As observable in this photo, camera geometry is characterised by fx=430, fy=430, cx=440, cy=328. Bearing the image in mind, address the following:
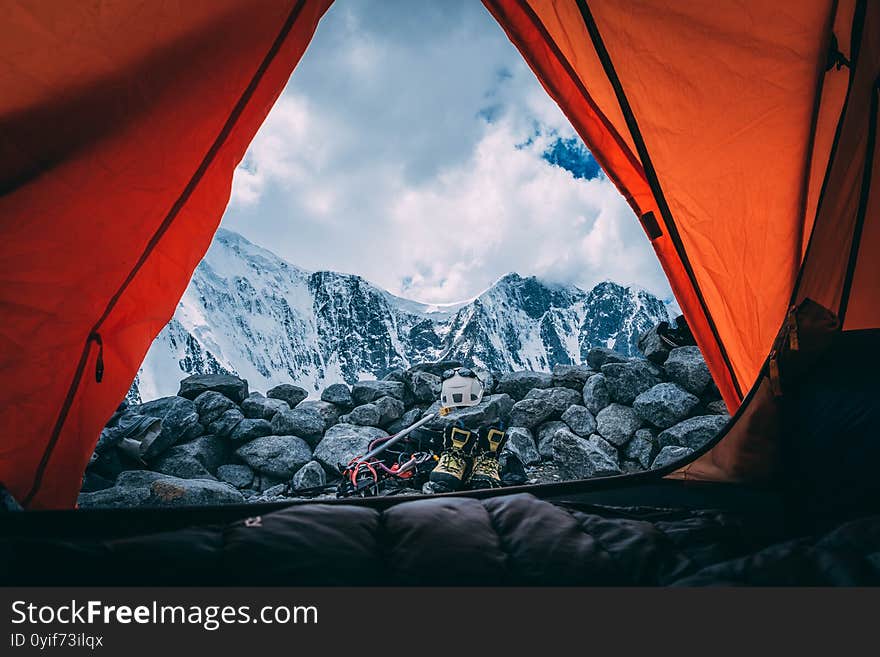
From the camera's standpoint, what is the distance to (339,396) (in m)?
6.05

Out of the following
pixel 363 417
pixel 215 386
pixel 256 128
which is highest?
pixel 215 386

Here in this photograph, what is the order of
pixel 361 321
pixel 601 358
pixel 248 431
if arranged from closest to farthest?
pixel 248 431
pixel 601 358
pixel 361 321

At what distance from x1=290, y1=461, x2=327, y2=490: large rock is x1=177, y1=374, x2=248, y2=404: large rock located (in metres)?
1.65

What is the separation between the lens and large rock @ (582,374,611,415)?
5301 millimetres

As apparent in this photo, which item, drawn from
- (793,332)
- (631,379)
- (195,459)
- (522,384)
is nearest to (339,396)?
(195,459)

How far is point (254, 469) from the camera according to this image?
4.82m

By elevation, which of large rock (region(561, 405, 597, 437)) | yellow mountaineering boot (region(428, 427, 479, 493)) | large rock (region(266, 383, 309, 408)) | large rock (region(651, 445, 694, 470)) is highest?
large rock (region(266, 383, 309, 408))

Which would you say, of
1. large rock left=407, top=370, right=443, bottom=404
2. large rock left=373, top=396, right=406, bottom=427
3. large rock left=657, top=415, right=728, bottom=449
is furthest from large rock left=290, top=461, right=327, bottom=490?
large rock left=657, top=415, right=728, bottom=449

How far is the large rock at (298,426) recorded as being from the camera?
5195 mm

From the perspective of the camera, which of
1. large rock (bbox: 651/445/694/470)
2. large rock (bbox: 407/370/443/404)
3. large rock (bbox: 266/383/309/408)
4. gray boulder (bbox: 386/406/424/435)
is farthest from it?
large rock (bbox: 266/383/309/408)

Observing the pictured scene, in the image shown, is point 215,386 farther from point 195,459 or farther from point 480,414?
point 480,414

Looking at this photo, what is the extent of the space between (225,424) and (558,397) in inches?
161

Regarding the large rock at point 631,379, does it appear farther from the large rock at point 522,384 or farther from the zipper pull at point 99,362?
the zipper pull at point 99,362

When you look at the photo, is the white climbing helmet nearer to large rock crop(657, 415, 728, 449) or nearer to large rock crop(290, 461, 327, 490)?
large rock crop(290, 461, 327, 490)
